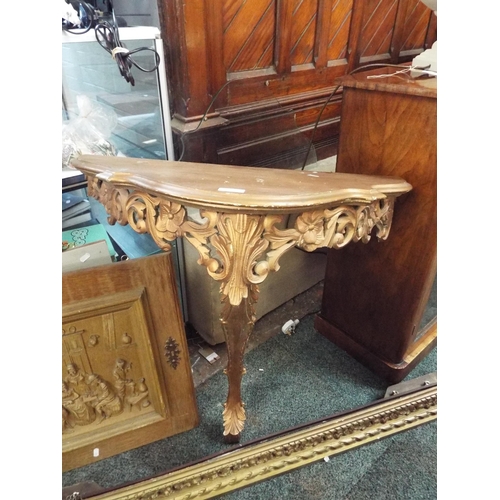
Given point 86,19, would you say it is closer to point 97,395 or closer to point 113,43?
point 113,43

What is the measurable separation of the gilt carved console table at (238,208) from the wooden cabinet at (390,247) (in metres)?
0.20

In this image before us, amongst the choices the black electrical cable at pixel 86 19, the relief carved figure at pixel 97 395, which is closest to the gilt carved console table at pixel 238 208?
the black electrical cable at pixel 86 19

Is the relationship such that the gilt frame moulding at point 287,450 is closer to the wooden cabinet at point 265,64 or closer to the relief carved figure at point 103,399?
the relief carved figure at point 103,399

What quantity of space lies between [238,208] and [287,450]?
29.2 inches

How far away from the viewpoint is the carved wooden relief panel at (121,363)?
2.92 ft

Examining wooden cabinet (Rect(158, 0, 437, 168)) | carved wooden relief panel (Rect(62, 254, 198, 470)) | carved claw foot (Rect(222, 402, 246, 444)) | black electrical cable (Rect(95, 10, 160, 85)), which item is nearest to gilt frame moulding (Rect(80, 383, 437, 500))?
carved claw foot (Rect(222, 402, 246, 444))

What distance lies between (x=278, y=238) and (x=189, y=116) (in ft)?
2.11

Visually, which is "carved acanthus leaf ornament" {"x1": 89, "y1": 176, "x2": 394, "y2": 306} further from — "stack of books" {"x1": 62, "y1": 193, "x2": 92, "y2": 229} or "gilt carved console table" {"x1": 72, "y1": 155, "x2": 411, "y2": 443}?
"stack of books" {"x1": 62, "y1": 193, "x2": 92, "y2": 229}

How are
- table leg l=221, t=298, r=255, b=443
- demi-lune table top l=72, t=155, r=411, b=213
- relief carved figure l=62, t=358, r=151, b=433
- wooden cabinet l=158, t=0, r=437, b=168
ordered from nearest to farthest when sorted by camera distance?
1. demi-lune table top l=72, t=155, r=411, b=213
2. table leg l=221, t=298, r=255, b=443
3. relief carved figure l=62, t=358, r=151, b=433
4. wooden cabinet l=158, t=0, r=437, b=168

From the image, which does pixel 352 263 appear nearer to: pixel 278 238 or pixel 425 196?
pixel 425 196

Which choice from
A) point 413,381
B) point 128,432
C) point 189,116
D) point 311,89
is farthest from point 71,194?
point 413,381

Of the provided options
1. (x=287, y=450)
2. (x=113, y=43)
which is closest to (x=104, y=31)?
(x=113, y=43)

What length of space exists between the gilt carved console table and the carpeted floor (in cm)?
52

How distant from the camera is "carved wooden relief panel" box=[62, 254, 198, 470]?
0.89 meters
